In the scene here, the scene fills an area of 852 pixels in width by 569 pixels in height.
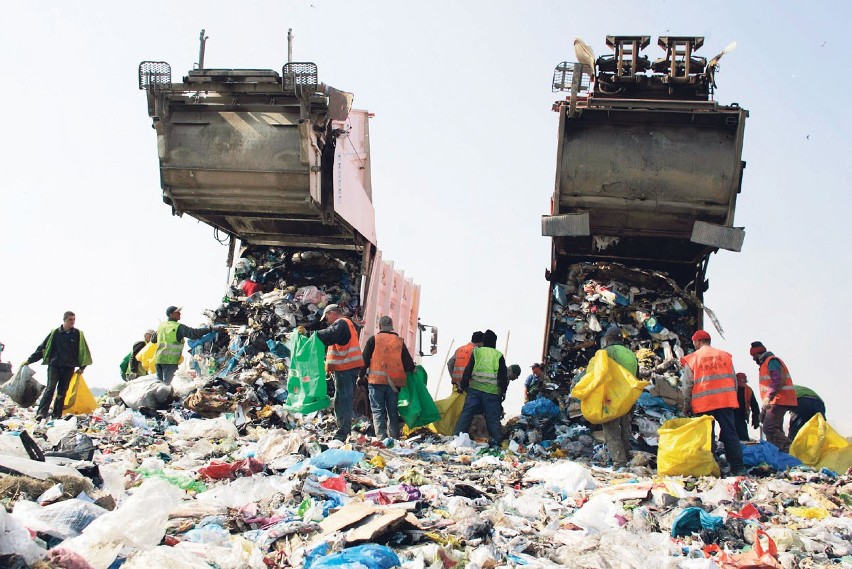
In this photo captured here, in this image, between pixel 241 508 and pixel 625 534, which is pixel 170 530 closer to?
pixel 241 508

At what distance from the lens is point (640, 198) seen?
21.9 ft

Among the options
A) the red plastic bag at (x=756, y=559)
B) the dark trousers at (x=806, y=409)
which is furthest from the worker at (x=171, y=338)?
the red plastic bag at (x=756, y=559)

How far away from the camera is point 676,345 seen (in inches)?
297

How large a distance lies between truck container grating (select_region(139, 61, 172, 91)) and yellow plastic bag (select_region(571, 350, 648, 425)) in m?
4.37

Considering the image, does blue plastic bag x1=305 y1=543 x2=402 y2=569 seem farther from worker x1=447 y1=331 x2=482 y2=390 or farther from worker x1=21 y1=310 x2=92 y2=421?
worker x1=21 y1=310 x2=92 y2=421

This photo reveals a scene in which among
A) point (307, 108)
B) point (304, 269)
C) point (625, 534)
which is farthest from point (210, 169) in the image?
point (625, 534)

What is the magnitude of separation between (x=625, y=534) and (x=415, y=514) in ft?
3.16

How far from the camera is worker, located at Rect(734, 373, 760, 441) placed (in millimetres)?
7374

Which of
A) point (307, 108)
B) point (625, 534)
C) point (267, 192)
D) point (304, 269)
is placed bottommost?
point (625, 534)

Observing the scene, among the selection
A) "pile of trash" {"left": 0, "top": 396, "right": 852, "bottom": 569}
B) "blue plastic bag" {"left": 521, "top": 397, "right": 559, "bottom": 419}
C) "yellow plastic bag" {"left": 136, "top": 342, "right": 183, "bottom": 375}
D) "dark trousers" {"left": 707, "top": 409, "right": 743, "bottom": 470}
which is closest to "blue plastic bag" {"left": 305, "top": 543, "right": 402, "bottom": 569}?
"pile of trash" {"left": 0, "top": 396, "right": 852, "bottom": 569}

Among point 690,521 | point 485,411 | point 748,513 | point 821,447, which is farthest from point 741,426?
Result: point 690,521

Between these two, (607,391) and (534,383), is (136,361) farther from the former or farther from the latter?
(607,391)

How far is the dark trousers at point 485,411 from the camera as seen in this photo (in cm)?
680

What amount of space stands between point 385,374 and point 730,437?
270 centimetres
